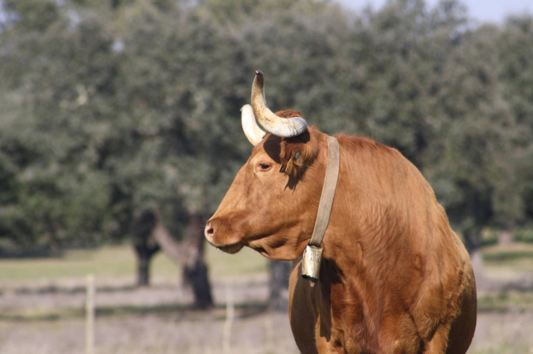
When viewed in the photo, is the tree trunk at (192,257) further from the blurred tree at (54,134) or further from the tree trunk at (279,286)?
the tree trunk at (279,286)

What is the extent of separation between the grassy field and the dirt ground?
0.07 ft

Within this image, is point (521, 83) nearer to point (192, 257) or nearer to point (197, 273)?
point (192, 257)

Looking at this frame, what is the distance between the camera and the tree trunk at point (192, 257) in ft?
78.6

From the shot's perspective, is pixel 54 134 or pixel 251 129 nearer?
pixel 251 129

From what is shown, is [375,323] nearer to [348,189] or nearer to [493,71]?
[348,189]

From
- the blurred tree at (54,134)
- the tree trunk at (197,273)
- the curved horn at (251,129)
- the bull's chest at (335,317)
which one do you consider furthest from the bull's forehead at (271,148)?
the tree trunk at (197,273)

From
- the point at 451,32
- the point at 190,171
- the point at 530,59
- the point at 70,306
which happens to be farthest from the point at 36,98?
the point at 530,59

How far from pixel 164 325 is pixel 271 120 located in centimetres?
1357

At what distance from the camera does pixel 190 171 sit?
1916 cm

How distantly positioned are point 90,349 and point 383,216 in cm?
998

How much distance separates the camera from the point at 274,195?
A: 382cm

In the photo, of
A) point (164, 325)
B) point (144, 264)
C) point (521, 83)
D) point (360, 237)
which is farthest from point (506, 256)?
point (360, 237)

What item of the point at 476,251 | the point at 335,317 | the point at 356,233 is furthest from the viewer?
the point at 476,251

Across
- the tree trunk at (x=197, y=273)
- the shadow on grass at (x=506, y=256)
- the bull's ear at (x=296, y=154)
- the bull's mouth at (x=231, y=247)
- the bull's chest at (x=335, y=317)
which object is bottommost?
the shadow on grass at (x=506, y=256)
